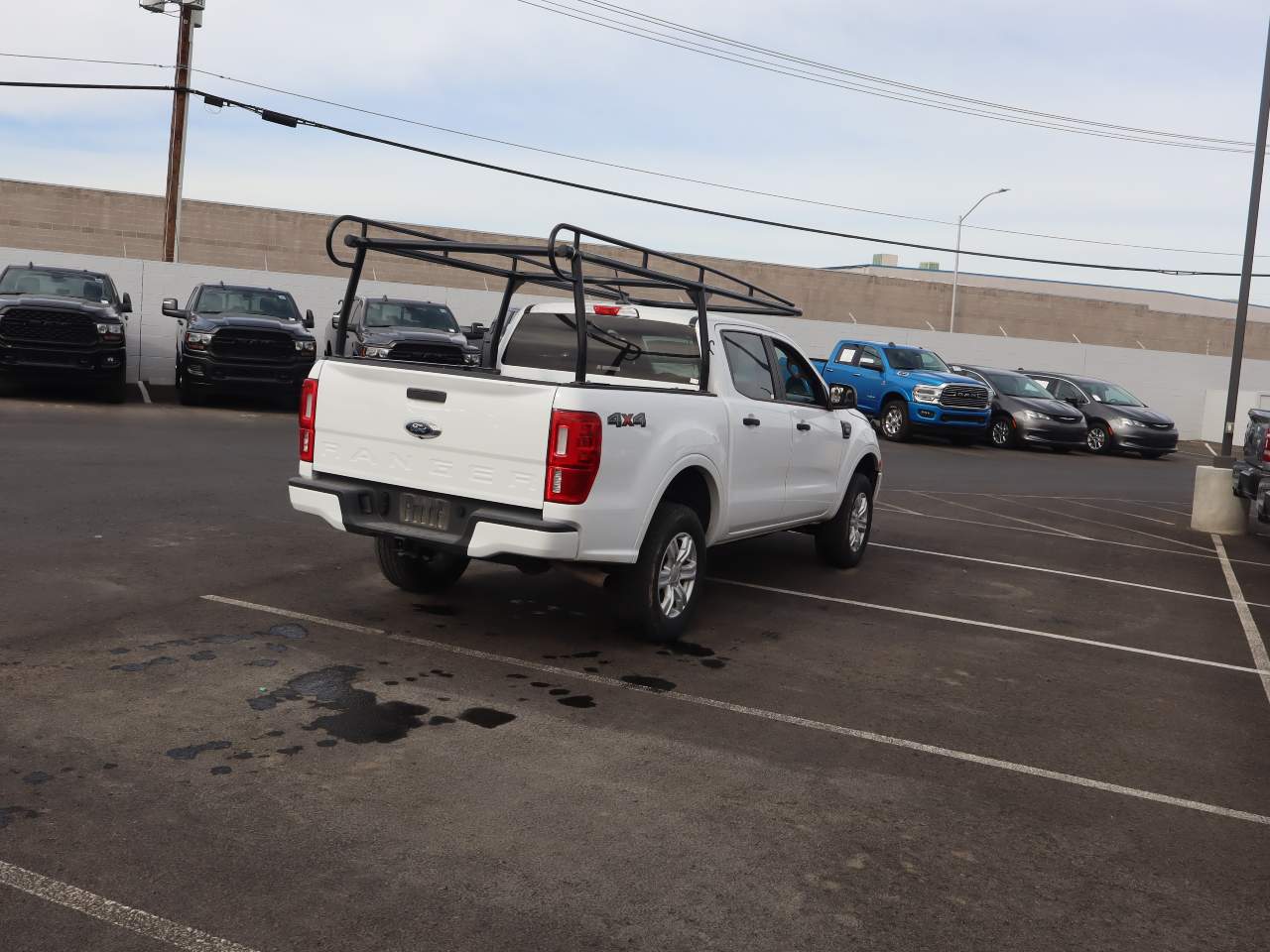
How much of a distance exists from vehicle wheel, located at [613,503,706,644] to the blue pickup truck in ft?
54.7

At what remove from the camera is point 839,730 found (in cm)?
573

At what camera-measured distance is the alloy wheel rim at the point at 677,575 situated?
7031 mm

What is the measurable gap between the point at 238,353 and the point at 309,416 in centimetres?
1318

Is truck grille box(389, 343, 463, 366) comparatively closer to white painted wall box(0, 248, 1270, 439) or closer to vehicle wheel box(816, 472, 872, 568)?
white painted wall box(0, 248, 1270, 439)

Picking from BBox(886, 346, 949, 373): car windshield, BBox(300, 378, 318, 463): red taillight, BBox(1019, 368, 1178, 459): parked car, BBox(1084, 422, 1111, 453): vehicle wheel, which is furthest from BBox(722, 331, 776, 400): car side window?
BBox(1084, 422, 1111, 453): vehicle wheel

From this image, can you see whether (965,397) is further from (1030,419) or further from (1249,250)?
(1249,250)

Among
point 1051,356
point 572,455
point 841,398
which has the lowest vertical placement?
point 572,455

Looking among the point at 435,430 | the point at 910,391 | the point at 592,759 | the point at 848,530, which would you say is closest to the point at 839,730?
the point at 592,759

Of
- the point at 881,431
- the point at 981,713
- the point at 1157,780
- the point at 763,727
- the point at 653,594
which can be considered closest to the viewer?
the point at 1157,780

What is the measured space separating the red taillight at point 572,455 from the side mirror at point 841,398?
11.7 feet

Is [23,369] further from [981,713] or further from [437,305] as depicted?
[981,713]

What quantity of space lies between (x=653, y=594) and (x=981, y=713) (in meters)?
1.85

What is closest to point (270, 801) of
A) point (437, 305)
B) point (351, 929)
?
point (351, 929)

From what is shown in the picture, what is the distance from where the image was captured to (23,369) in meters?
18.3
